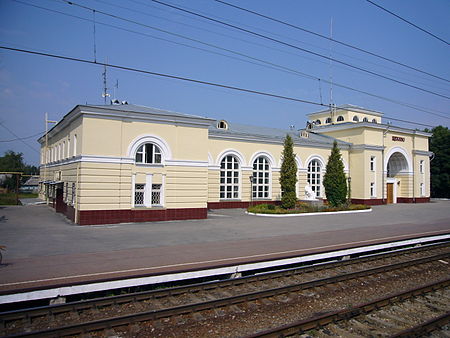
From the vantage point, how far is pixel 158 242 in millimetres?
12922

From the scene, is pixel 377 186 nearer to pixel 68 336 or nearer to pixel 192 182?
pixel 192 182

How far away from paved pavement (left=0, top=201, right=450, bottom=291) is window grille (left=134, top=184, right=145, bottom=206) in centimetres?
144

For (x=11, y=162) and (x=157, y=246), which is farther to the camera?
(x=11, y=162)

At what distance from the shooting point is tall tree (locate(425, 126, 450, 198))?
45719 mm

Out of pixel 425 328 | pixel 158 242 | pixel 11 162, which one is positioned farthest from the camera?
pixel 11 162

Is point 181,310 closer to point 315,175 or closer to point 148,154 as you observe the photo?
point 148,154

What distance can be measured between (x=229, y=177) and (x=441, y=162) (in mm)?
33940

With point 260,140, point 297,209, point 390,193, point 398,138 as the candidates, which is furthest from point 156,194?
point 398,138

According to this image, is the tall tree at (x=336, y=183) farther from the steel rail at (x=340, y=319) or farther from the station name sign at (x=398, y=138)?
the steel rail at (x=340, y=319)

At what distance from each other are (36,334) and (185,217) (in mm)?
14535

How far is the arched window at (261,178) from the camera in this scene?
1116 inches

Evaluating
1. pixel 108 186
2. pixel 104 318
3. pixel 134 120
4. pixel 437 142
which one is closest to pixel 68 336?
pixel 104 318

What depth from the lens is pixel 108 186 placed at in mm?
17859

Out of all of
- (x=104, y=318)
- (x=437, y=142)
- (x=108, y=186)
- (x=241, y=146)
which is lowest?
(x=104, y=318)
